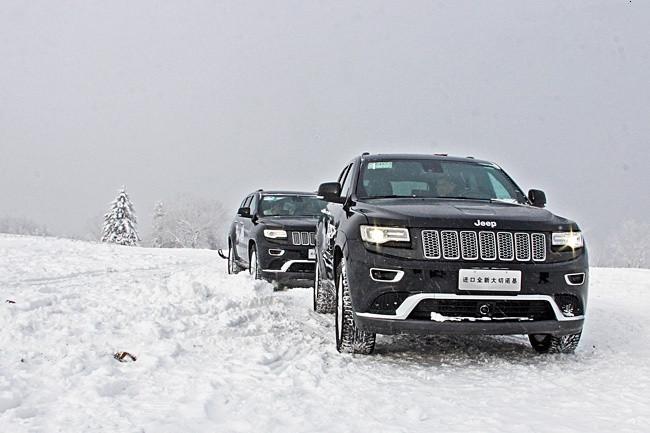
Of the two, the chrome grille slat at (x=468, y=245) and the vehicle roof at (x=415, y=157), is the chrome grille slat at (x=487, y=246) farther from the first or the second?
the vehicle roof at (x=415, y=157)

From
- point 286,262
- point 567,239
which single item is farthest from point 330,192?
point 286,262

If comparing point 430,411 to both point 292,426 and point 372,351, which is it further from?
point 372,351

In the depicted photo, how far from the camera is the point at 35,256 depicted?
15.6 metres

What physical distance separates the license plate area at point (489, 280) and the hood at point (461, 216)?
13.0 inches

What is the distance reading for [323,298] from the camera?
24.8ft

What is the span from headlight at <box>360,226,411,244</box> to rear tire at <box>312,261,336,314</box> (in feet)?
8.66

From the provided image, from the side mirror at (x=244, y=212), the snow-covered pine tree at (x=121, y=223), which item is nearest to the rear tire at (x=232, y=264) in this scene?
the side mirror at (x=244, y=212)

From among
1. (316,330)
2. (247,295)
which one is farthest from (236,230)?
(316,330)

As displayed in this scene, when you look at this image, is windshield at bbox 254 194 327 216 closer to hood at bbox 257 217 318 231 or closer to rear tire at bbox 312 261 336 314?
hood at bbox 257 217 318 231

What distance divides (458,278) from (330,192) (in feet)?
6.37

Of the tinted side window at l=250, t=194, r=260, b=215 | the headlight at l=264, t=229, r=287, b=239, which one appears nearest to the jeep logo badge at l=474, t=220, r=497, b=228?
the headlight at l=264, t=229, r=287, b=239

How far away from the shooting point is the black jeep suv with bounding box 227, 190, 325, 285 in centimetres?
1002

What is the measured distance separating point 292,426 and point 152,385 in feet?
3.52

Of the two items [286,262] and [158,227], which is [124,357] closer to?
[286,262]
